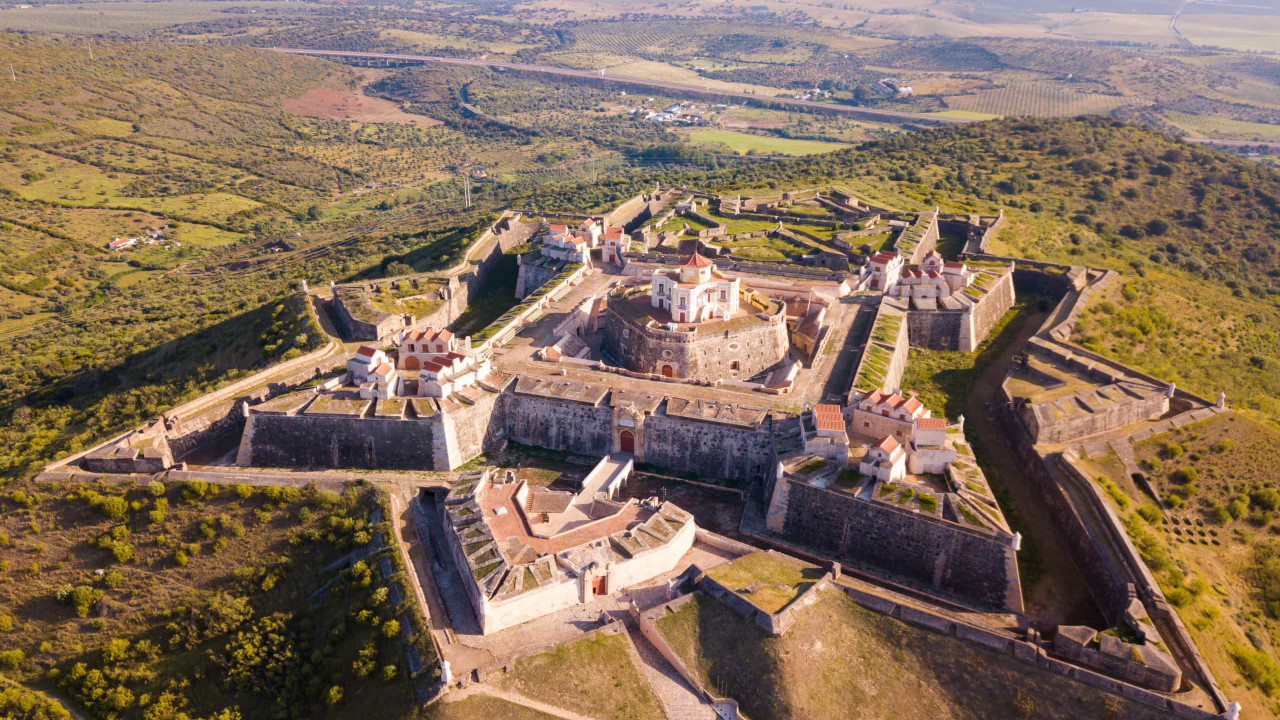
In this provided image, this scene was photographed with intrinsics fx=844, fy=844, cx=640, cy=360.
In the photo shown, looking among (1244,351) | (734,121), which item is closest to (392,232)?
(1244,351)

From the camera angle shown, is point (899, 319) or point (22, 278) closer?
point (899, 319)

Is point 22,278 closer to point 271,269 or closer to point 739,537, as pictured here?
point 271,269

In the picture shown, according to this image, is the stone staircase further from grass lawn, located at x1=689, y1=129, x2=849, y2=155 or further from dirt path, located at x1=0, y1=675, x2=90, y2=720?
grass lawn, located at x1=689, y1=129, x2=849, y2=155

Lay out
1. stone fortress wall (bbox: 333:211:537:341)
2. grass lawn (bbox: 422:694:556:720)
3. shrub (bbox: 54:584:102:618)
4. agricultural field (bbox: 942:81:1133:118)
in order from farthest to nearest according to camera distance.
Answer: agricultural field (bbox: 942:81:1133:118), stone fortress wall (bbox: 333:211:537:341), shrub (bbox: 54:584:102:618), grass lawn (bbox: 422:694:556:720)

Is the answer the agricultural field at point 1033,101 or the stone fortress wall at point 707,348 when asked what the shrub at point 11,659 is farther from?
the agricultural field at point 1033,101

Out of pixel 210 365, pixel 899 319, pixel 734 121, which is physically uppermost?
pixel 899 319

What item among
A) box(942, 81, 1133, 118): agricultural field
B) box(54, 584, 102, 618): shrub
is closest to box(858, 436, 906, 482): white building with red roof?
box(54, 584, 102, 618): shrub

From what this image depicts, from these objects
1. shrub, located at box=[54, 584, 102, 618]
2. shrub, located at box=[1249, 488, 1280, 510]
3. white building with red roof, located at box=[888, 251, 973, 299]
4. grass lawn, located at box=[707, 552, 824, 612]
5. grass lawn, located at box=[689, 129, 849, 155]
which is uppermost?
white building with red roof, located at box=[888, 251, 973, 299]
